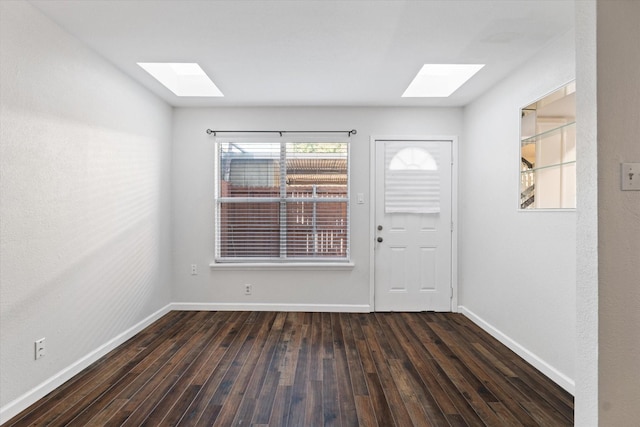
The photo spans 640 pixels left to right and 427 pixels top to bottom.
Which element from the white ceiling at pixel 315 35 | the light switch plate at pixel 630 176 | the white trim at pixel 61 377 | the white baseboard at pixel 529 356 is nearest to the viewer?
the light switch plate at pixel 630 176

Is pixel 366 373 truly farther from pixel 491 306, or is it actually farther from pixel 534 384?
pixel 491 306

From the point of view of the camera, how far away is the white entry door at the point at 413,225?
407 cm

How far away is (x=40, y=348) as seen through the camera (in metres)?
2.19

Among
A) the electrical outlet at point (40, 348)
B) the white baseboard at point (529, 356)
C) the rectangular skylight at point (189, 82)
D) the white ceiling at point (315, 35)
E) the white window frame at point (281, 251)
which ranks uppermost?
the rectangular skylight at point (189, 82)

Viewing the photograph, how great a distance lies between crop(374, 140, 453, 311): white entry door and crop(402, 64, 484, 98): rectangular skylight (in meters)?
0.56

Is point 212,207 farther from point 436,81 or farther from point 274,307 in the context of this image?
point 436,81

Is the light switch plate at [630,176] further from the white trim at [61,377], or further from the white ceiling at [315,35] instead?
the white trim at [61,377]

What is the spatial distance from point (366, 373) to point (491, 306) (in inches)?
64.1

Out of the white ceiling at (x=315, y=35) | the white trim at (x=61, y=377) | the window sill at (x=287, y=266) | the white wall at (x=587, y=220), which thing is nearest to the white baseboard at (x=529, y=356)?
the white wall at (x=587, y=220)

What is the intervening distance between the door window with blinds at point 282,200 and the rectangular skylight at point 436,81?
100 centimetres

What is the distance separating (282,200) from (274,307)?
127cm

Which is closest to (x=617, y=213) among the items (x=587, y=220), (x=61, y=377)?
(x=587, y=220)

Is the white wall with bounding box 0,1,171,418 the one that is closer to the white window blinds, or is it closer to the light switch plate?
the white window blinds

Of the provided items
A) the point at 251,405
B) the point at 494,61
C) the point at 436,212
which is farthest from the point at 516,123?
the point at 251,405
